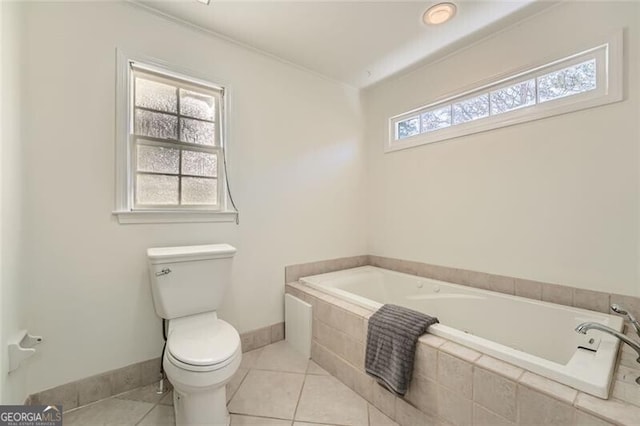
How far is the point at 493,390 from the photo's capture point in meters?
1.12

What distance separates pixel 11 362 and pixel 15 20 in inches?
62.1

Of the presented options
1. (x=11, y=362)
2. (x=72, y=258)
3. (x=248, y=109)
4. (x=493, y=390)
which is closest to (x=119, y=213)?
(x=72, y=258)

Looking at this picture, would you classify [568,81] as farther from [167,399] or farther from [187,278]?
[167,399]

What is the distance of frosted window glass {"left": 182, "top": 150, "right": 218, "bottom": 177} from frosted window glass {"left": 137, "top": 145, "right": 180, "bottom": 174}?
0.17 ft

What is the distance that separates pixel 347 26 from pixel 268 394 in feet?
8.34

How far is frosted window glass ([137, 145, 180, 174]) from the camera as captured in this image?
1.81 metres

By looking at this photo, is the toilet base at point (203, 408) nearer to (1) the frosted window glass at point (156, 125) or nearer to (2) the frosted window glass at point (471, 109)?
(1) the frosted window glass at point (156, 125)

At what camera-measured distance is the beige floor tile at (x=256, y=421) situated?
1.46 metres

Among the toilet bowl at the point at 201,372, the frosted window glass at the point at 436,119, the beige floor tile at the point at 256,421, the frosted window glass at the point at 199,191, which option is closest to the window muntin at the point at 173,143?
the frosted window glass at the point at 199,191

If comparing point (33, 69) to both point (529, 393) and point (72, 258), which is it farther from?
point (529, 393)

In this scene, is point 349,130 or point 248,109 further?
point 349,130

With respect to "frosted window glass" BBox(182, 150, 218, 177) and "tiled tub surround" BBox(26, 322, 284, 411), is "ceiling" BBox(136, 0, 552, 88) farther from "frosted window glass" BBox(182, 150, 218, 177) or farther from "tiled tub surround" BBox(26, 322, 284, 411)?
"tiled tub surround" BBox(26, 322, 284, 411)

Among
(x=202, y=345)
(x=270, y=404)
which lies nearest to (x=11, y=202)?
(x=202, y=345)

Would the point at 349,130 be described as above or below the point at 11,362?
above
